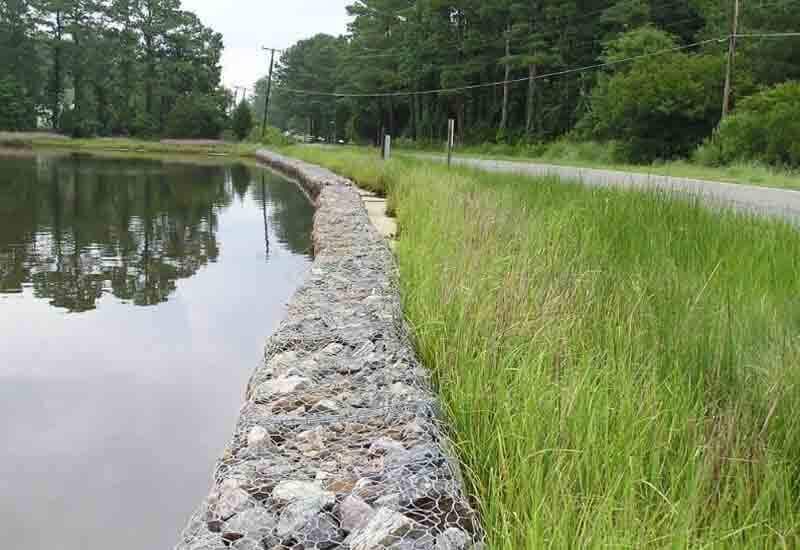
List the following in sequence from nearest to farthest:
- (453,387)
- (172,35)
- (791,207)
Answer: (453,387) → (791,207) → (172,35)

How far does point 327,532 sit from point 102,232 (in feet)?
33.4

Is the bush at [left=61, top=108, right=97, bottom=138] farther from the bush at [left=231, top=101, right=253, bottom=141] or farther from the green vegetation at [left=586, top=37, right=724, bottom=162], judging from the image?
the green vegetation at [left=586, top=37, right=724, bottom=162]

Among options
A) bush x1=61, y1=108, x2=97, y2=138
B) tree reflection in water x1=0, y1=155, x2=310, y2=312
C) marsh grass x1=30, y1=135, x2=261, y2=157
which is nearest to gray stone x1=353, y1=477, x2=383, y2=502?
tree reflection in water x1=0, y1=155, x2=310, y2=312

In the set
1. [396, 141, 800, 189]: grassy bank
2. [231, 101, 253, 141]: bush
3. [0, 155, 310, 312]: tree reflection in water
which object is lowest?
[0, 155, 310, 312]: tree reflection in water

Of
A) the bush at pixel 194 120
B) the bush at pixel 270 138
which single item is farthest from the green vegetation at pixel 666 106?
the bush at pixel 194 120

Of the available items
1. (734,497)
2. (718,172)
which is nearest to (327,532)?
(734,497)

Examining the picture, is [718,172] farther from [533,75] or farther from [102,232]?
[533,75]

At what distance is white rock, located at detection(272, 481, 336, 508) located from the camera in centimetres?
222

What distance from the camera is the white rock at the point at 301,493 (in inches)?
87.4

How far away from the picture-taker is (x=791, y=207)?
9.41 m

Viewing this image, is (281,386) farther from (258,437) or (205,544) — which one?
(205,544)

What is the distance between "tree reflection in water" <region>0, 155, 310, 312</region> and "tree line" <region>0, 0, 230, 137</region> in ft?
97.2

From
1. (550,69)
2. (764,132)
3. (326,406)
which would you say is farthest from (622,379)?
(550,69)

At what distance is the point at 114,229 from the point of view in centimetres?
1170
